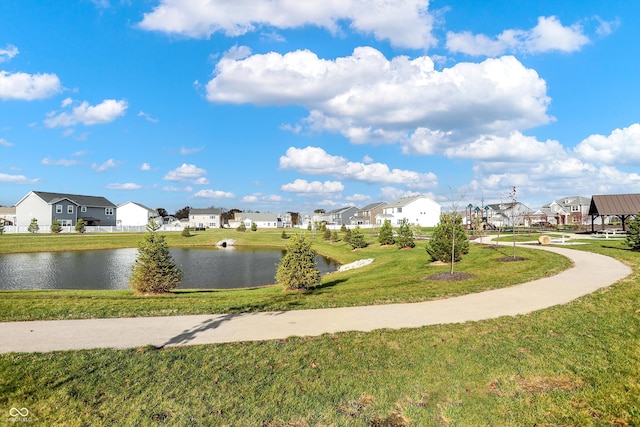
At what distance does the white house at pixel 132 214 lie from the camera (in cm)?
9170

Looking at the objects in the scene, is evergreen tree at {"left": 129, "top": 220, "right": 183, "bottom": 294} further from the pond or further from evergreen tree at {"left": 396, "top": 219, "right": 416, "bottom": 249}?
evergreen tree at {"left": 396, "top": 219, "right": 416, "bottom": 249}

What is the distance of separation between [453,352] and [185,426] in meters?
4.87

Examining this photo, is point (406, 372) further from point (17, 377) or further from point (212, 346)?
point (17, 377)

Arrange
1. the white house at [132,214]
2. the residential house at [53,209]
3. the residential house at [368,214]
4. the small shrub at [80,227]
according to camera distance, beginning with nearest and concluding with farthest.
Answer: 1. the small shrub at [80,227]
2. the residential house at [53,209]
3. the white house at [132,214]
4. the residential house at [368,214]

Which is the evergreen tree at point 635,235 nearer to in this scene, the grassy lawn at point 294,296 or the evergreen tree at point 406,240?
the grassy lawn at point 294,296

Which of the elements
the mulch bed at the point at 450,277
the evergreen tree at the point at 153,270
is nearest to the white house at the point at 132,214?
the evergreen tree at the point at 153,270

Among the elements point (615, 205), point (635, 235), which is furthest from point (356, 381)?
point (615, 205)

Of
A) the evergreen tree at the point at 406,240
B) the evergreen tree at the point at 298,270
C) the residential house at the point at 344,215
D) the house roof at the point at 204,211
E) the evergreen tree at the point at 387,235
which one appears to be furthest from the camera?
the residential house at the point at 344,215

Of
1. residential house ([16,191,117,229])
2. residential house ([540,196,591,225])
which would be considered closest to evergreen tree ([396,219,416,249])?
residential house ([16,191,117,229])

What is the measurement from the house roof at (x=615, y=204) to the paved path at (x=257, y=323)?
35.8 meters

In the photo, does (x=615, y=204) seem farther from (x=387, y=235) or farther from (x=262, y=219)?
(x=262, y=219)

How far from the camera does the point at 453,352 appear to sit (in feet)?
22.7

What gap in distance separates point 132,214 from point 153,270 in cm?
8639

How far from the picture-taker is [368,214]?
104250 millimetres
